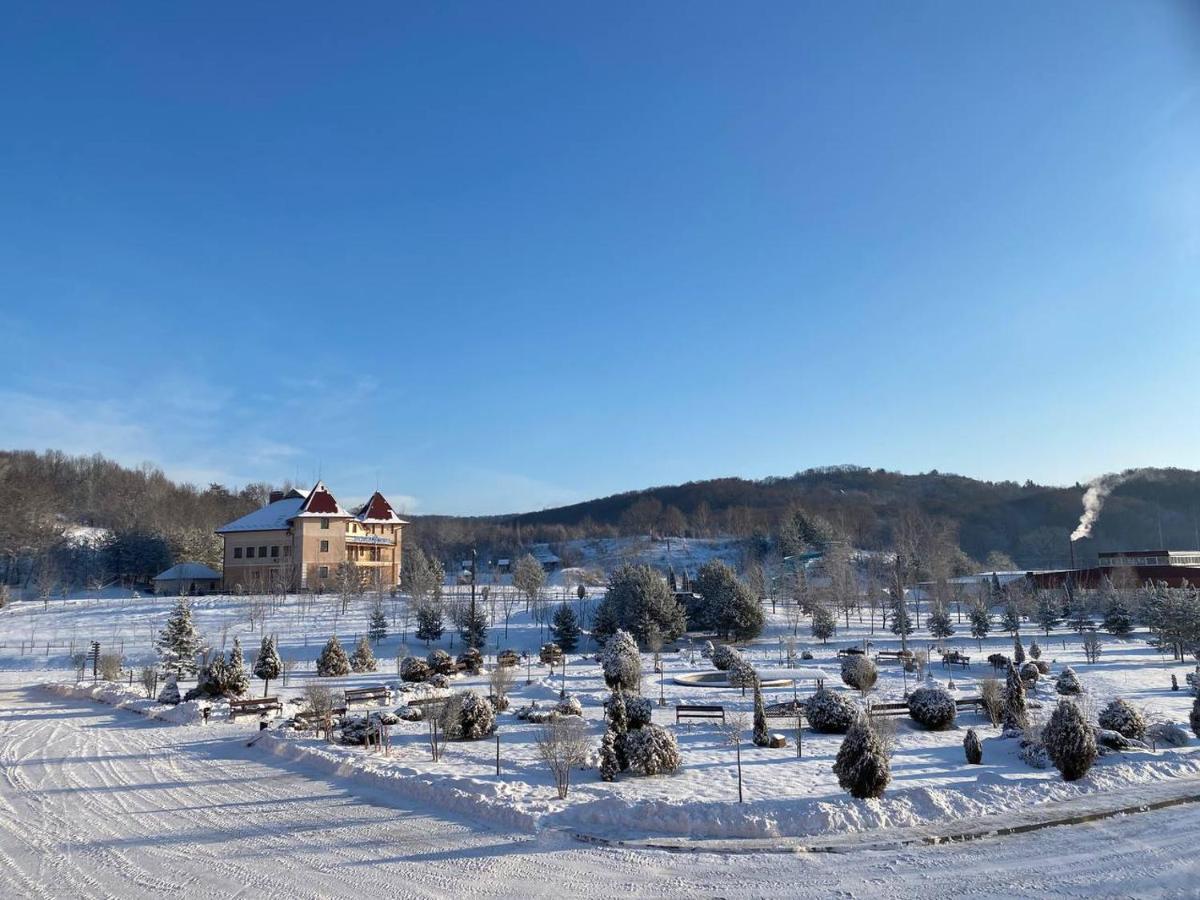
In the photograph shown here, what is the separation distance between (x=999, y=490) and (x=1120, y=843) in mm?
160299

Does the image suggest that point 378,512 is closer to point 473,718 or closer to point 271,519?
point 271,519

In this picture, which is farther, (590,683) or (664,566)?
(664,566)

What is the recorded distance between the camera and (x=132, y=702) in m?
Result: 23.1

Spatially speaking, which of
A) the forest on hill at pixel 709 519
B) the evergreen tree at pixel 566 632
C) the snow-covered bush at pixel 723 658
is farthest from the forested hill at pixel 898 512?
the snow-covered bush at pixel 723 658

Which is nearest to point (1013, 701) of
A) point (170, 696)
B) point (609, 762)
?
point (609, 762)

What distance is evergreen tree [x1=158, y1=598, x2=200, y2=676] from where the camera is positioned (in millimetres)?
28109

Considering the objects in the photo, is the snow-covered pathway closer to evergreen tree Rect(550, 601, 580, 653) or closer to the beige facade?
evergreen tree Rect(550, 601, 580, 653)

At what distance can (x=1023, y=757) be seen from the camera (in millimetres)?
14953

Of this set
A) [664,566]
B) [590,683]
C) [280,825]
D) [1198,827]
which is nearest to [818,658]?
[590,683]

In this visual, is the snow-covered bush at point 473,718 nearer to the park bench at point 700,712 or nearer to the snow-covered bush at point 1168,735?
the park bench at point 700,712

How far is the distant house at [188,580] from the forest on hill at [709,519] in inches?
165

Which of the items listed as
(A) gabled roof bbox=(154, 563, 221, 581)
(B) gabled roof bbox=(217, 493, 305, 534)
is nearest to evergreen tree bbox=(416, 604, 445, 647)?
(B) gabled roof bbox=(217, 493, 305, 534)

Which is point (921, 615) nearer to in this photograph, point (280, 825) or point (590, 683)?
point (590, 683)

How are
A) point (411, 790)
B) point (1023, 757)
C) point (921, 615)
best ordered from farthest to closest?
point (921, 615) → point (1023, 757) → point (411, 790)
